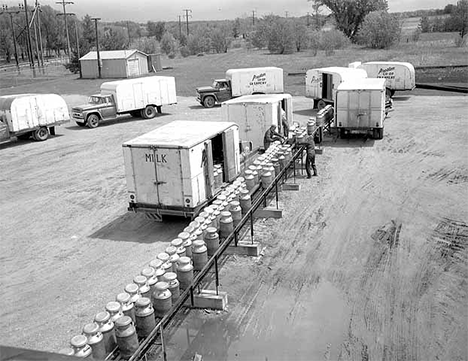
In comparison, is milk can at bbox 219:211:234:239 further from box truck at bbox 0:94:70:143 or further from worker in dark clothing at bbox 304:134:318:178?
box truck at bbox 0:94:70:143

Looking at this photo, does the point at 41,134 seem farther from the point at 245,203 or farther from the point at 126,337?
the point at 126,337

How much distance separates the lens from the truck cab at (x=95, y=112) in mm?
→ 30141

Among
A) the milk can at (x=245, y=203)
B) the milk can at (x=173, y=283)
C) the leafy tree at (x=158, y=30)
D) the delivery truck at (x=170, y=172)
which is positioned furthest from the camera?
the leafy tree at (x=158, y=30)

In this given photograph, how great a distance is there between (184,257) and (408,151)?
1449cm

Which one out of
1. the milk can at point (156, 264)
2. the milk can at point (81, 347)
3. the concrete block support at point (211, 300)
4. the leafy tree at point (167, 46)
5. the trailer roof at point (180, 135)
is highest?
the leafy tree at point (167, 46)

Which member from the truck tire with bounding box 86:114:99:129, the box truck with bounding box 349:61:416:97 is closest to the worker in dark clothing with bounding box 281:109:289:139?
the truck tire with bounding box 86:114:99:129

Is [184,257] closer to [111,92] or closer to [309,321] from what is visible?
[309,321]

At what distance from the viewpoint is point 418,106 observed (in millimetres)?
31922

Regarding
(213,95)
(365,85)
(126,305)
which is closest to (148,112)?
(213,95)

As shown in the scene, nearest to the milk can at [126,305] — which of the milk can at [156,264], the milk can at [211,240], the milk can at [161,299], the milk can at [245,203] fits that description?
the milk can at [161,299]

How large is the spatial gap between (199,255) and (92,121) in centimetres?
2184

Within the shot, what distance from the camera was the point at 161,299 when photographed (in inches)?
344

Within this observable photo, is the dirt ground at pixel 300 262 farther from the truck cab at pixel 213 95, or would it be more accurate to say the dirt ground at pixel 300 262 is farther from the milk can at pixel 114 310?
the truck cab at pixel 213 95

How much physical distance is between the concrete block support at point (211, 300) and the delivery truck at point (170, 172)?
3.99 m
